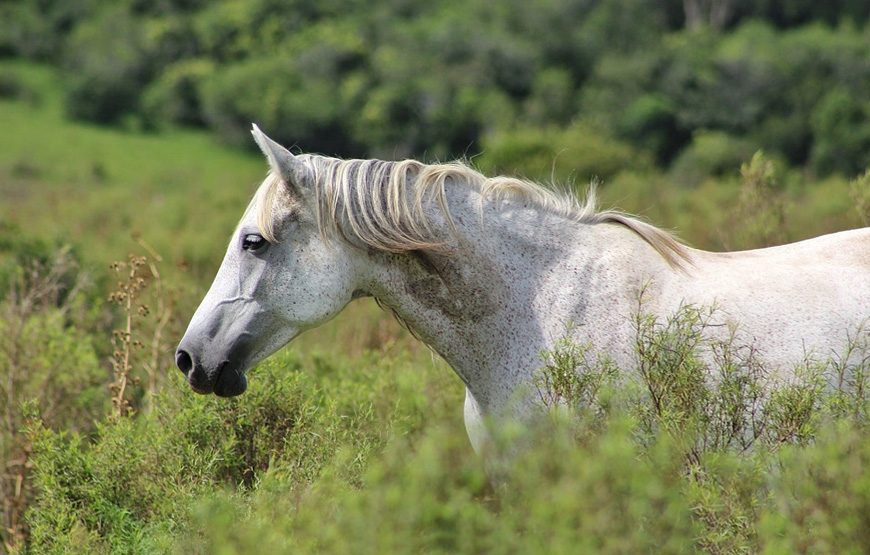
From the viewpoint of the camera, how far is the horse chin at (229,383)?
4207mm

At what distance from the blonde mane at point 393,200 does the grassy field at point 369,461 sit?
736 mm

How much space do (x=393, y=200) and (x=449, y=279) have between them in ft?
1.22

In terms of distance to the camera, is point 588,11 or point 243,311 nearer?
point 243,311

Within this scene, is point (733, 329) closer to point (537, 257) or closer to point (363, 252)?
point (537, 257)

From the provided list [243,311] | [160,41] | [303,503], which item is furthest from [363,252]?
[160,41]

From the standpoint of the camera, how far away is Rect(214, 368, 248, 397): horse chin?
421 cm

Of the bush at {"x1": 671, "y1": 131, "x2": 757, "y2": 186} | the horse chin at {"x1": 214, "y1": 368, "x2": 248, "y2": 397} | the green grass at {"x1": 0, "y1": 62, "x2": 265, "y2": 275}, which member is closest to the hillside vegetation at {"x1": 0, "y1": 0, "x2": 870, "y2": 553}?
the green grass at {"x1": 0, "y1": 62, "x2": 265, "y2": 275}

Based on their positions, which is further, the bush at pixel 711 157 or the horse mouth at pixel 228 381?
the bush at pixel 711 157

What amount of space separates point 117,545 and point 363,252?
1.54m

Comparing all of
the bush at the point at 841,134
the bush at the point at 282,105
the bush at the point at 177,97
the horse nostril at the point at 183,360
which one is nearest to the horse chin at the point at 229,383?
the horse nostril at the point at 183,360

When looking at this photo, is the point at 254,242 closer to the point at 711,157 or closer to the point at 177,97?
the point at 711,157

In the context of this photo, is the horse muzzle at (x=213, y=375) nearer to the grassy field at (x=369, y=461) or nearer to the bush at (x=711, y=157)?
the grassy field at (x=369, y=461)

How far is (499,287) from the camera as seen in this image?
14.0 ft

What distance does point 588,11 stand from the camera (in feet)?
209
